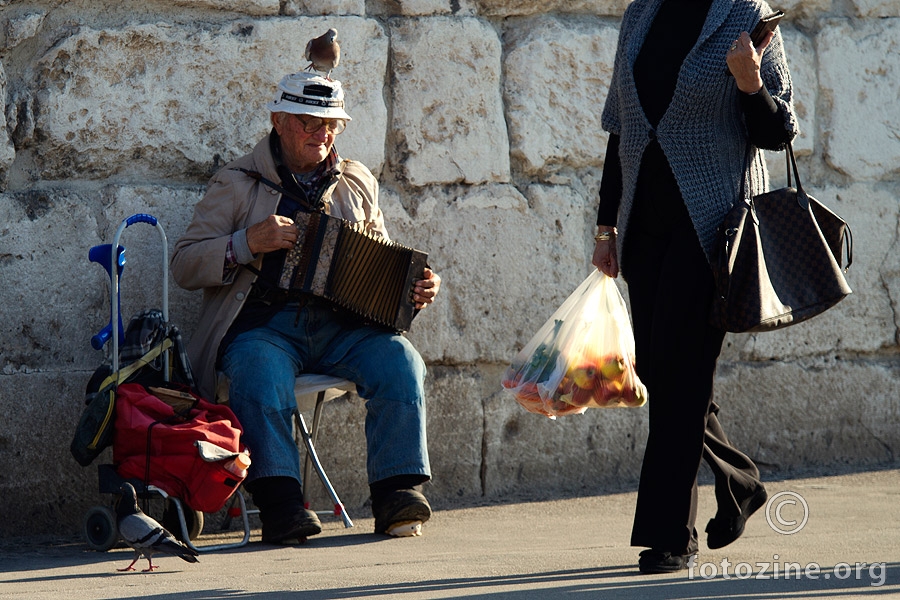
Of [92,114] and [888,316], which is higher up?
[92,114]

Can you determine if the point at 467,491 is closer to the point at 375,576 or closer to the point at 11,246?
the point at 375,576

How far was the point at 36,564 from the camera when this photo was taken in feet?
12.5

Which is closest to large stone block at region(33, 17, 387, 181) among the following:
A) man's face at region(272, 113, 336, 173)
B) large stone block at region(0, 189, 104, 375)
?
large stone block at region(0, 189, 104, 375)

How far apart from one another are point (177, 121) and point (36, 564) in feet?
5.43

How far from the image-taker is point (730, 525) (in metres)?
3.52

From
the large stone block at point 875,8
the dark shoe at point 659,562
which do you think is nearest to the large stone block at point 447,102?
the large stone block at point 875,8

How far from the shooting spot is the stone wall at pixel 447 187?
4328 mm

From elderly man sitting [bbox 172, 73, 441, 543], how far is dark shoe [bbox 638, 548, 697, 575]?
3.30ft

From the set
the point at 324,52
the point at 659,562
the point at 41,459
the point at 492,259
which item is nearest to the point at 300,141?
the point at 324,52

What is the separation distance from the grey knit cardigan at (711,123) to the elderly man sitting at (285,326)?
48.9 inches

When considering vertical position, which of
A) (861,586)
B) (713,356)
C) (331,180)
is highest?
(331,180)

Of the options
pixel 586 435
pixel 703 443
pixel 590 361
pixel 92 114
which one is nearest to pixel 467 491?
pixel 586 435

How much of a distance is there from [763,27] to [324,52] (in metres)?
1.78

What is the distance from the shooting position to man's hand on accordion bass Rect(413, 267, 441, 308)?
14.5 ft
